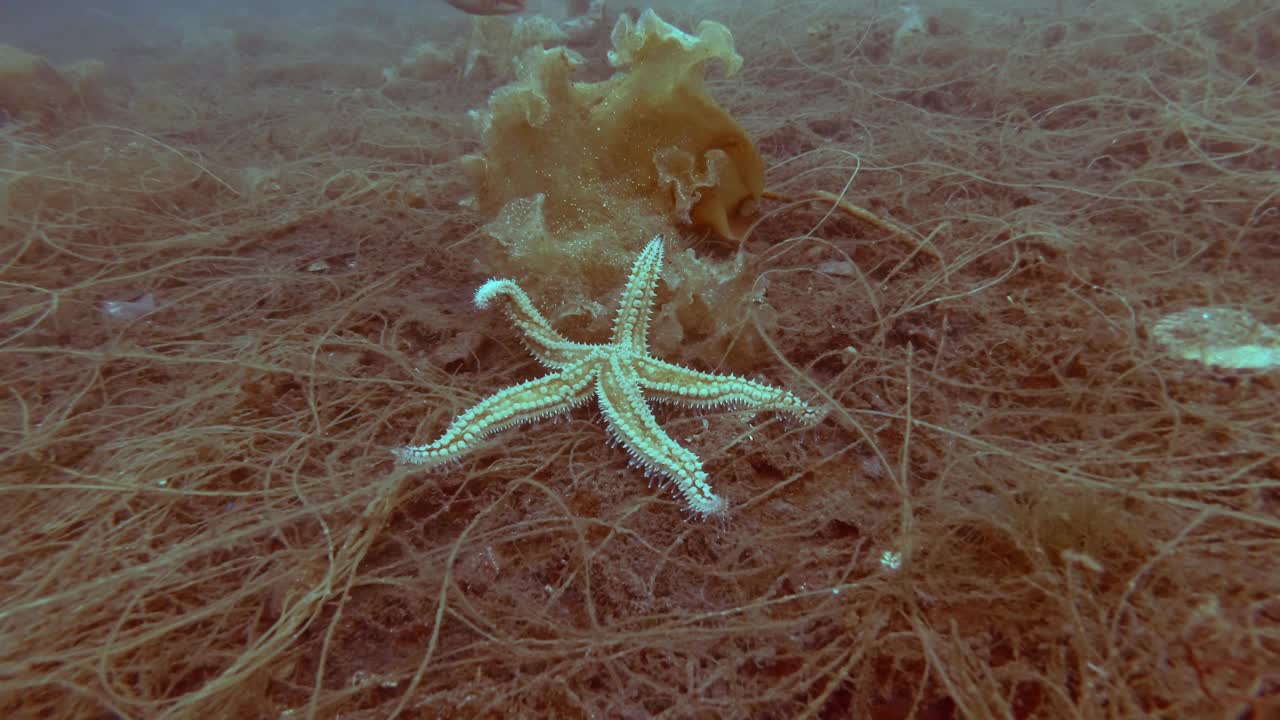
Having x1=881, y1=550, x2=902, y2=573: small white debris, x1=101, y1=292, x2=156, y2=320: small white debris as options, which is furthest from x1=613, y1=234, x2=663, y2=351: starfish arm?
x1=101, y1=292, x2=156, y2=320: small white debris

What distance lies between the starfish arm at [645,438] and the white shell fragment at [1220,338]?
297cm

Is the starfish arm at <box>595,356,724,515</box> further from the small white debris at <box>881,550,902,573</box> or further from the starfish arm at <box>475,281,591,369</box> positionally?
the small white debris at <box>881,550,902,573</box>

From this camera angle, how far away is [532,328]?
3.82 m

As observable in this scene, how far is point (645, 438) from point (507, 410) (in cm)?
84

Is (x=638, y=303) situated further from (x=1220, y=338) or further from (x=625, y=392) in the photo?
(x=1220, y=338)

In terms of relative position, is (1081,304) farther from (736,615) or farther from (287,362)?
(287,362)

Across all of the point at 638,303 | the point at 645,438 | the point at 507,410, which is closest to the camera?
the point at 645,438

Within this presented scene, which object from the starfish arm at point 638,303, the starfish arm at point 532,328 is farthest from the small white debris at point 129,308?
the starfish arm at point 638,303

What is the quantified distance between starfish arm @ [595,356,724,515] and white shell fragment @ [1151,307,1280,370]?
9.76ft

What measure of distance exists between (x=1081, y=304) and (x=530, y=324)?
3.77 metres

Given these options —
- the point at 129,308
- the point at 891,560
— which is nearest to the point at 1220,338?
the point at 891,560

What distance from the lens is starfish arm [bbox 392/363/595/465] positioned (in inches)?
122

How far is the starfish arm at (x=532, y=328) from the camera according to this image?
3.68 metres

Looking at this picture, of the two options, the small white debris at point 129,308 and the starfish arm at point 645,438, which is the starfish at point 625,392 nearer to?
the starfish arm at point 645,438
